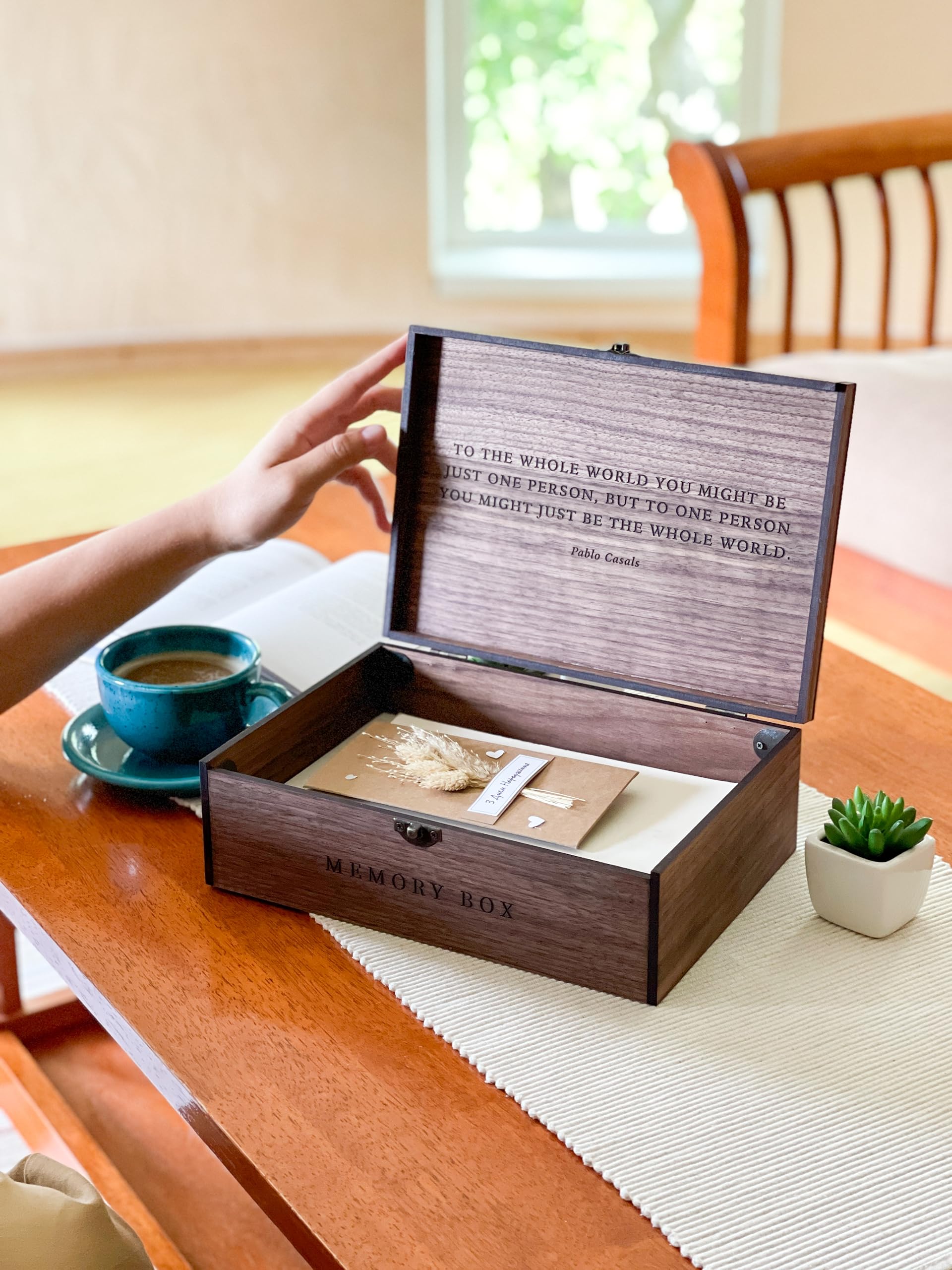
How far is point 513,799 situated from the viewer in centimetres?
71

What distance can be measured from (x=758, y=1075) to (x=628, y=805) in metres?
0.18

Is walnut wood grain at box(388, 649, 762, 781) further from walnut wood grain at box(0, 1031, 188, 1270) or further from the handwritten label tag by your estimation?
walnut wood grain at box(0, 1031, 188, 1270)

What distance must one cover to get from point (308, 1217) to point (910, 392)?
1.41 meters

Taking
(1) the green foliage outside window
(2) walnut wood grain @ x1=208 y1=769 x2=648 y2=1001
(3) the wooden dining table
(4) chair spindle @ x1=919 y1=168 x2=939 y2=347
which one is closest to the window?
(1) the green foliage outside window

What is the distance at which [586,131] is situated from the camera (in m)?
4.01

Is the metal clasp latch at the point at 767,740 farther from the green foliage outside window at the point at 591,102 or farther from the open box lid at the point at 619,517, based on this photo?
the green foliage outside window at the point at 591,102

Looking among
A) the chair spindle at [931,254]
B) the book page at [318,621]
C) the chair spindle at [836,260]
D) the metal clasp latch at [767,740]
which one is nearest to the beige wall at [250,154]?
the chair spindle at [931,254]

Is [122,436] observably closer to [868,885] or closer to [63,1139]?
[63,1139]

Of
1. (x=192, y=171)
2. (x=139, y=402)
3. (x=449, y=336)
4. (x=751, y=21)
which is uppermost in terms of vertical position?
(x=751, y=21)

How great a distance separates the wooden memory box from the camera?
2.06ft

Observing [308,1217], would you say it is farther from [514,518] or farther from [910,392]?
[910,392]

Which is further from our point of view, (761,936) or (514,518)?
(514,518)

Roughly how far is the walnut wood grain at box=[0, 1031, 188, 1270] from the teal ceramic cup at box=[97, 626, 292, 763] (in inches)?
14.2

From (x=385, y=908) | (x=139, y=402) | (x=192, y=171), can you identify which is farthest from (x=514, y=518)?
(x=192, y=171)
